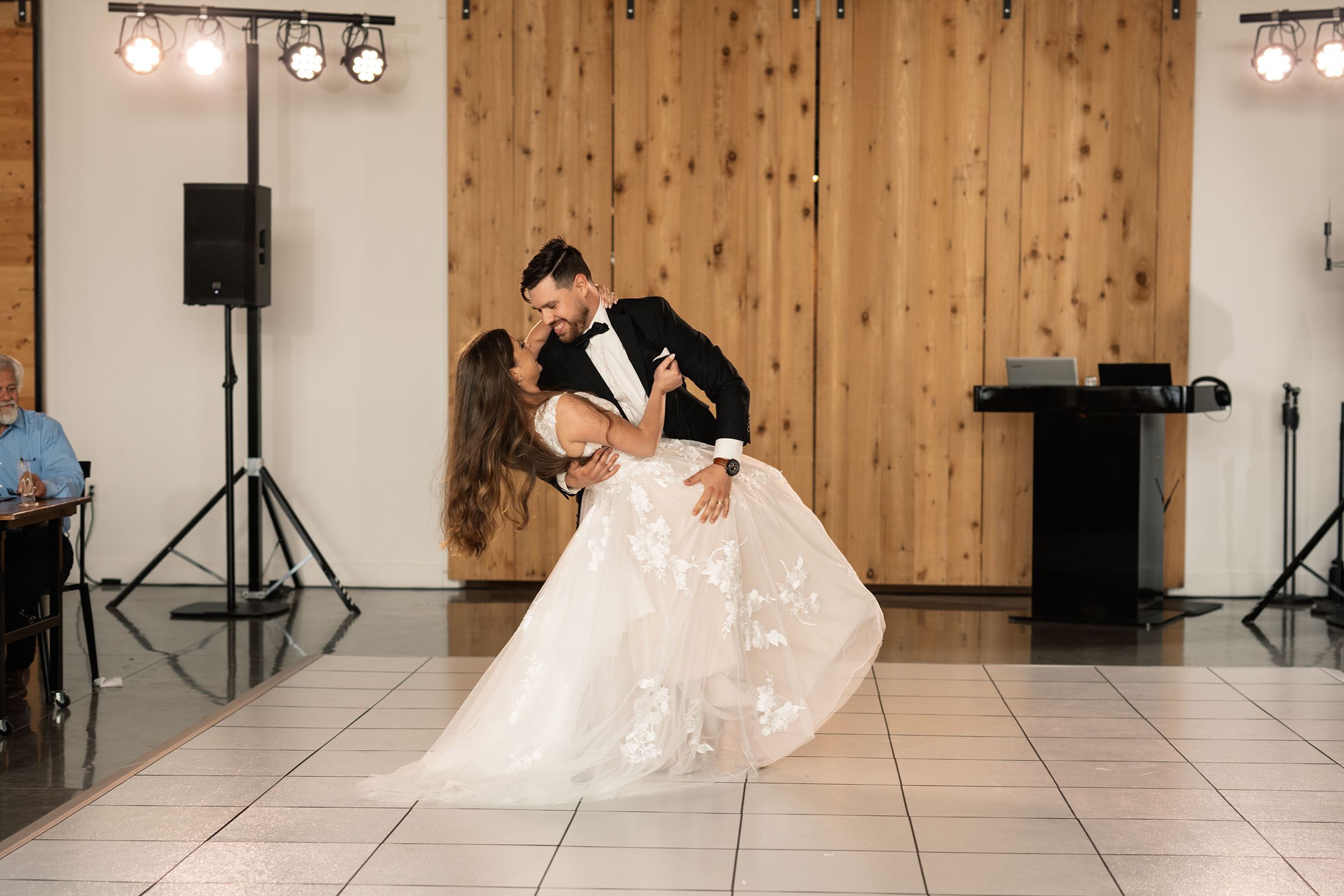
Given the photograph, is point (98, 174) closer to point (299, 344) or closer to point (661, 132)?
point (299, 344)

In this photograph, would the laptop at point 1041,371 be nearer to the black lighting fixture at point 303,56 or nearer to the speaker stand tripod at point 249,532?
the speaker stand tripod at point 249,532

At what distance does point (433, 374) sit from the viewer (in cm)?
649

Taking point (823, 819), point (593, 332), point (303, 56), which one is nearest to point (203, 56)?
point (303, 56)

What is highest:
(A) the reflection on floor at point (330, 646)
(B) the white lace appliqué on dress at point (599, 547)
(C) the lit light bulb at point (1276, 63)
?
(C) the lit light bulb at point (1276, 63)

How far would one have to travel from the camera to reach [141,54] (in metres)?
6.01

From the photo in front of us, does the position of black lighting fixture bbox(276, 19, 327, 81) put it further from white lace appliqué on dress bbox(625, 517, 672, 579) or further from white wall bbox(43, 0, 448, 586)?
white lace appliqué on dress bbox(625, 517, 672, 579)

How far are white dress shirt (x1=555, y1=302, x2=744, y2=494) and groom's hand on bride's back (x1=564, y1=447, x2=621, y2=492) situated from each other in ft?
0.21

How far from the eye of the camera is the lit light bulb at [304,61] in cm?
605

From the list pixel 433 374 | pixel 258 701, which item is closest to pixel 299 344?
pixel 433 374

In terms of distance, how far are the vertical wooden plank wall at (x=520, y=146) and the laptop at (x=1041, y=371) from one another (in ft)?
7.11

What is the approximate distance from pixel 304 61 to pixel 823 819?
4807mm

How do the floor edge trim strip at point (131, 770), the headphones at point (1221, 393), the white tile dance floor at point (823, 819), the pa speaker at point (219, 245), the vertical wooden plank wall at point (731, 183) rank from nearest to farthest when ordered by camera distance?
the white tile dance floor at point (823, 819)
the floor edge trim strip at point (131, 770)
the headphones at point (1221, 393)
the pa speaker at point (219, 245)
the vertical wooden plank wall at point (731, 183)

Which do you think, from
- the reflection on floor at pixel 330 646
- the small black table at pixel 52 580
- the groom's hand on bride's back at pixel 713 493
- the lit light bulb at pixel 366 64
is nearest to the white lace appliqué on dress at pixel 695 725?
the groom's hand on bride's back at pixel 713 493

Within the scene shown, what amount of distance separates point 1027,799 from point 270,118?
5297 mm
